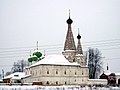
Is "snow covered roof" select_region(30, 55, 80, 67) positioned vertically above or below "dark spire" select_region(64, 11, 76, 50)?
below

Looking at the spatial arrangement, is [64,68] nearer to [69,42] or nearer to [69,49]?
[69,49]

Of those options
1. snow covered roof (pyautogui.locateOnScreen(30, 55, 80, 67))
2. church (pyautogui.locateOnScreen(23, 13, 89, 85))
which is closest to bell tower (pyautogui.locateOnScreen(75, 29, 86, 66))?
church (pyautogui.locateOnScreen(23, 13, 89, 85))

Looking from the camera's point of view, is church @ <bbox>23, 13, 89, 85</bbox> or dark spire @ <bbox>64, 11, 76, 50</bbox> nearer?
church @ <bbox>23, 13, 89, 85</bbox>

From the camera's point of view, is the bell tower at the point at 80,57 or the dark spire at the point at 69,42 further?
the bell tower at the point at 80,57

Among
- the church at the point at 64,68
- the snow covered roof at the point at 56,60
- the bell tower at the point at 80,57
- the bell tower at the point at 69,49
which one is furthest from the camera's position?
the bell tower at the point at 80,57

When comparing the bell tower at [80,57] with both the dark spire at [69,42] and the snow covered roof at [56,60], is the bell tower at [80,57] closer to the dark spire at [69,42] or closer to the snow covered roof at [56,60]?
the dark spire at [69,42]

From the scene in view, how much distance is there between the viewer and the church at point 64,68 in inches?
2172

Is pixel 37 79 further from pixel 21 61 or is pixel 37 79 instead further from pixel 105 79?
pixel 21 61

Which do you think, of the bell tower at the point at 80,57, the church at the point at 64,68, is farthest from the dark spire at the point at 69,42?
the bell tower at the point at 80,57

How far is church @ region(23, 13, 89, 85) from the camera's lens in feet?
181

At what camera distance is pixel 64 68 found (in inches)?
2216

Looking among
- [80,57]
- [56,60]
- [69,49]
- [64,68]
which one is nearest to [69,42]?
[69,49]

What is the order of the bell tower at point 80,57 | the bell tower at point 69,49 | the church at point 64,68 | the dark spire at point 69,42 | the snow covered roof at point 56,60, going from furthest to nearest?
the bell tower at point 80,57, the dark spire at point 69,42, the bell tower at point 69,49, the snow covered roof at point 56,60, the church at point 64,68

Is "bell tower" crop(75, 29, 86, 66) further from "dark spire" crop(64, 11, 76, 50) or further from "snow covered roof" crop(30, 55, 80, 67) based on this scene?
"snow covered roof" crop(30, 55, 80, 67)
